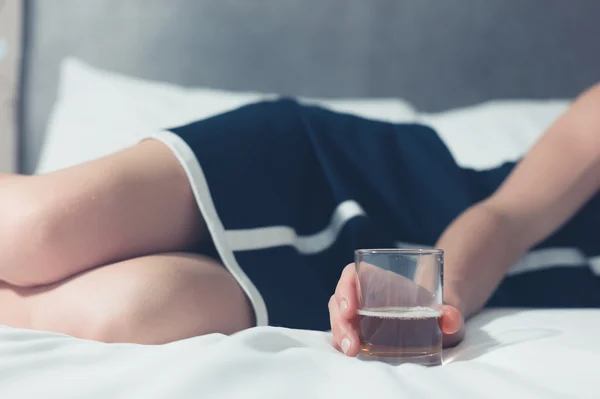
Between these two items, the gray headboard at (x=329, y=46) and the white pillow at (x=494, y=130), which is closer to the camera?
the white pillow at (x=494, y=130)

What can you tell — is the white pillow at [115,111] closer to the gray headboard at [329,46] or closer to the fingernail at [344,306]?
the gray headboard at [329,46]

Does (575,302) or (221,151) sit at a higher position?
(221,151)

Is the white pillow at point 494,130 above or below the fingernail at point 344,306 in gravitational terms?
above

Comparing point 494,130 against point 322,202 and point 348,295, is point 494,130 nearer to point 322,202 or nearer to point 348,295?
point 322,202

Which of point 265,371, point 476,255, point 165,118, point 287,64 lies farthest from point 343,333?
point 287,64

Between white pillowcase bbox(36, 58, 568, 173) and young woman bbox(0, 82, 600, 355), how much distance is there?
21 cm

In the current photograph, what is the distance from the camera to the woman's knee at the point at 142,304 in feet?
2.11

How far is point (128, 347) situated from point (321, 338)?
198mm

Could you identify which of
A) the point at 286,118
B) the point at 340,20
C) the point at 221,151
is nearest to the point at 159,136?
the point at 221,151

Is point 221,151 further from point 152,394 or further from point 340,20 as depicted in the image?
point 340,20

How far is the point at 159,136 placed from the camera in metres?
0.83

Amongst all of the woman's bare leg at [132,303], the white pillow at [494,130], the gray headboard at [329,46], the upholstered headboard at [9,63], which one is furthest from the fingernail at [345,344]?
the upholstered headboard at [9,63]

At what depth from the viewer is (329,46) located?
69.5 inches

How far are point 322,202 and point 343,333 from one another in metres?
0.41
